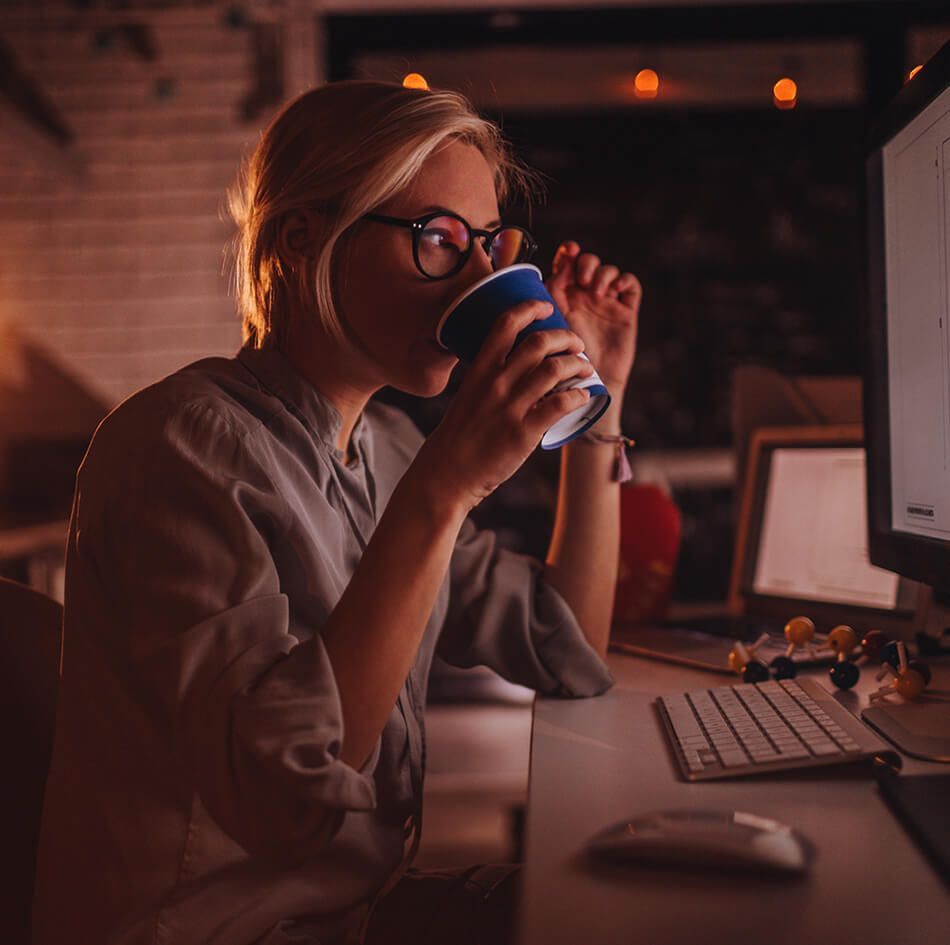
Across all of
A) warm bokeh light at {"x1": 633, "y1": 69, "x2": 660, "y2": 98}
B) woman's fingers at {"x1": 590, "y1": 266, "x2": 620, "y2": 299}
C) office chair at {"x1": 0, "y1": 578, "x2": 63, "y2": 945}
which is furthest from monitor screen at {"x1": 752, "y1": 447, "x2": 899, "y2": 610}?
warm bokeh light at {"x1": 633, "y1": 69, "x2": 660, "y2": 98}

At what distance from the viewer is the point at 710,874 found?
0.56 meters

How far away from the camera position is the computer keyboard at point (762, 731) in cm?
73

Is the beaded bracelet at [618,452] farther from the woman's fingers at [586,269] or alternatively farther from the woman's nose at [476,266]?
the woman's nose at [476,266]

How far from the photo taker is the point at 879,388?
102cm

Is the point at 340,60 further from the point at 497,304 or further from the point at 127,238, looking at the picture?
the point at 497,304

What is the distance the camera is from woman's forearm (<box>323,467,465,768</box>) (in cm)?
68

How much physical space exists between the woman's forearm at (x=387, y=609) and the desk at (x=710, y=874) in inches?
5.3

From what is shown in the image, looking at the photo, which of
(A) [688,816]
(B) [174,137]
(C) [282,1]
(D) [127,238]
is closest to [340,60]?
(C) [282,1]

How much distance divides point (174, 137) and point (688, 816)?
3380 mm

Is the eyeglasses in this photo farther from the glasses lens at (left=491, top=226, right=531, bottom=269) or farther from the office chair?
the office chair

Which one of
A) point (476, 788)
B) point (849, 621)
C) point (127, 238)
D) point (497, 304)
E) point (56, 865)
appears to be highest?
point (127, 238)

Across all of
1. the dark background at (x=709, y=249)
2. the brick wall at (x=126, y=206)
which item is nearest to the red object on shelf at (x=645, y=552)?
the dark background at (x=709, y=249)

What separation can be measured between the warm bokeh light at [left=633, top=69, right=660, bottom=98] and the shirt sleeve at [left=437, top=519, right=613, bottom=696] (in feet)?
8.70

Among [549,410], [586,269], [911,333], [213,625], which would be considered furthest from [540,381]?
[586,269]
